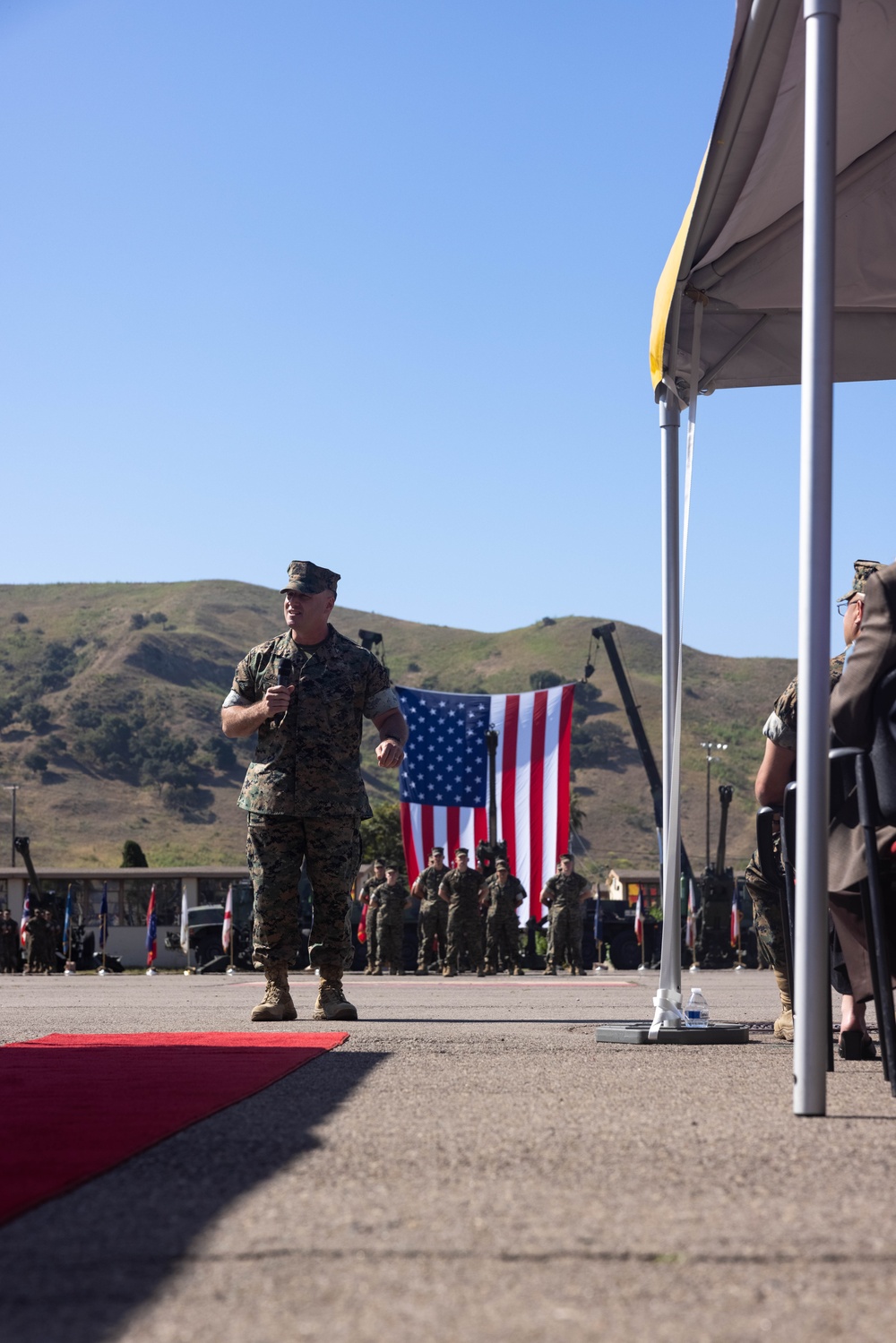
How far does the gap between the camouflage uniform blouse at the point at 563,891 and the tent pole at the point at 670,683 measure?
1907 centimetres

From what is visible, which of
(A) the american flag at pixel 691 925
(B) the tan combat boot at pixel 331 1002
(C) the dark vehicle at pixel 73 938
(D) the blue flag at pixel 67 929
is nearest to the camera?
(B) the tan combat boot at pixel 331 1002

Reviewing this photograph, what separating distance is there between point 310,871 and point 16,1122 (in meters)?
3.80

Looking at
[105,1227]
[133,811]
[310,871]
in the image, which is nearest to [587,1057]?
[310,871]

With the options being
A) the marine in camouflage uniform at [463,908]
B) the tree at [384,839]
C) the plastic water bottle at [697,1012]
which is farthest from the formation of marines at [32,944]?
the tree at [384,839]

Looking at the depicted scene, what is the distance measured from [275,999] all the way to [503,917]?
1864 centimetres

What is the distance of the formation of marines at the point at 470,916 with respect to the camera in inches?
998

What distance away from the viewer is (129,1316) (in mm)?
1872

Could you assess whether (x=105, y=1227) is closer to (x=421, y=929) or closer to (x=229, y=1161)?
(x=229, y=1161)

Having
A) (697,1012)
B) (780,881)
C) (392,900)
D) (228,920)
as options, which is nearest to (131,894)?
(228,920)

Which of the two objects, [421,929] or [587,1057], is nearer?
[587,1057]

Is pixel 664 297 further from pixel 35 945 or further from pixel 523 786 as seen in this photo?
pixel 35 945

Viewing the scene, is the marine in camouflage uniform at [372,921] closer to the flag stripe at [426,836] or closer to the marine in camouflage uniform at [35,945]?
the flag stripe at [426,836]

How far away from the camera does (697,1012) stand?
22.2 ft

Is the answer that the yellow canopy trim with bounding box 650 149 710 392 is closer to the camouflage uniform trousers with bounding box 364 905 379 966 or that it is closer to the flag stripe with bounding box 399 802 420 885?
the camouflage uniform trousers with bounding box 364 905 379 966
